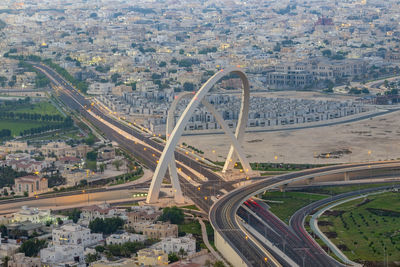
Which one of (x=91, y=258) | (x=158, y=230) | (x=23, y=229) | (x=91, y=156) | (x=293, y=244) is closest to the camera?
(x=91, y=258)

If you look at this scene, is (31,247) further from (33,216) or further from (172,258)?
(172,258)

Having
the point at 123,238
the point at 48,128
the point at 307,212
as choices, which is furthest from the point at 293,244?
the point at 48,128

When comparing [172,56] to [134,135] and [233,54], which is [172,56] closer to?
[233,54]

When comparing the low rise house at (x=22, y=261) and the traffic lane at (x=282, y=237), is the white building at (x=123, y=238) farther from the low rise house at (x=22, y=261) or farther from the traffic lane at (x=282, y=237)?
the traffic lane at (x=282, y=237)

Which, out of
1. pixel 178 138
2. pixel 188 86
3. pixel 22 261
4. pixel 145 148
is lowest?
pixel 145 148

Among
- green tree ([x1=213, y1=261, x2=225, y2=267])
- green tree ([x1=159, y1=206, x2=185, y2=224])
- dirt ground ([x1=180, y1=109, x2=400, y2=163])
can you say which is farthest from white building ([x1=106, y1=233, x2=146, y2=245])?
dirt ground ([x1=180, y1=109, x2=400, y2=163])

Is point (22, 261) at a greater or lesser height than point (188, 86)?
lesser

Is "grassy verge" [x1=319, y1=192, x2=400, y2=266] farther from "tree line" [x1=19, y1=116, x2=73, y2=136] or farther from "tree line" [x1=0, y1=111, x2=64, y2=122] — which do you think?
"tree line" [x1=0, y1=111, x2=64, y2=122]

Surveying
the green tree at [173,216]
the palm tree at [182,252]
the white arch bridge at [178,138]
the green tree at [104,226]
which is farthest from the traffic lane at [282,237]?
the green tree at [104,226]
